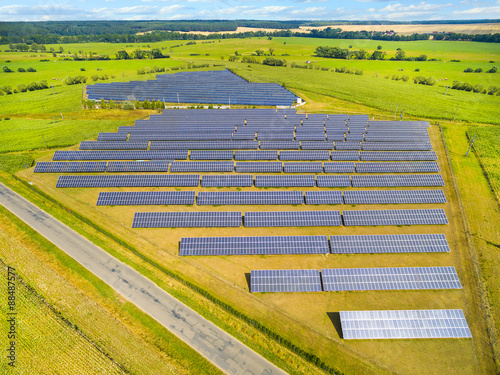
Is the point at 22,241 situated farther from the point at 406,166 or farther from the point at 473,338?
the point at 406,166

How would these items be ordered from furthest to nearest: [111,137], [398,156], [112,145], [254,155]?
[111,137]
[112,145]
[254,155]
[398,156]

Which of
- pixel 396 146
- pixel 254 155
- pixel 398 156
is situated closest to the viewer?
pixel 398 156

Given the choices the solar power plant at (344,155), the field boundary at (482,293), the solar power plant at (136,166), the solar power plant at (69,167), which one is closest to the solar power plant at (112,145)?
the solar power plant at (69,167)

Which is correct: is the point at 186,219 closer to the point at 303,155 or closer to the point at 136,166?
the point at 136,166

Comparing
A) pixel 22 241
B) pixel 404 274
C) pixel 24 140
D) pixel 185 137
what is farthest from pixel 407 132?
pixel 24 140

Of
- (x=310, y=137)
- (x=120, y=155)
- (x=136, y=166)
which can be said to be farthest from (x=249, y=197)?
(x=120, y=155)
